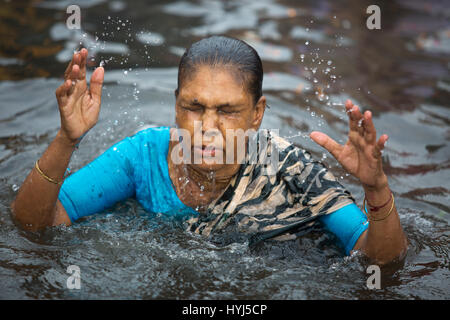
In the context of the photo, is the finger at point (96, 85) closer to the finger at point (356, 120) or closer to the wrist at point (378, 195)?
the finger at point (356, 120)

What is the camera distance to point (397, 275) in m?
3.38

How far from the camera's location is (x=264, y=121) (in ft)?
19.3

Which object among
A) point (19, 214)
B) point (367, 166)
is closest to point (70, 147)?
point (19, 214)

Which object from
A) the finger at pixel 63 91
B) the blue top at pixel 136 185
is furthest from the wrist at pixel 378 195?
the finger at pixel 63 91

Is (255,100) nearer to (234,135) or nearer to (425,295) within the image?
(234,135)

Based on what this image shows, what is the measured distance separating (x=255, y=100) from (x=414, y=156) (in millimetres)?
2778

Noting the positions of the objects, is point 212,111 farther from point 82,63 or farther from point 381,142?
point 381,142

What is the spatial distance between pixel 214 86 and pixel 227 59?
16 centimetres

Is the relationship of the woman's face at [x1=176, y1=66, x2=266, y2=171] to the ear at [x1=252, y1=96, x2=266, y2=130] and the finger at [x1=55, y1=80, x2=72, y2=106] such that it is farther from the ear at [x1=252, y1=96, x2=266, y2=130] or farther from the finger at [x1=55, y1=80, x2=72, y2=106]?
the finger at [x1=55, y1=80, x2=72, y2=106]

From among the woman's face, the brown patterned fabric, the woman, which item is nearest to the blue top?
the woman

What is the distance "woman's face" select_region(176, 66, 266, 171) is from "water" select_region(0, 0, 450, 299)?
24.9 inches

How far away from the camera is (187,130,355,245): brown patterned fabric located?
3.44 meters

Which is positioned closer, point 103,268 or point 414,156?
point 103,268

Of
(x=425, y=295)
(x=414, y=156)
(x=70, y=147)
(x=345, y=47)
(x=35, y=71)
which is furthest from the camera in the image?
(x=345, y=47)
